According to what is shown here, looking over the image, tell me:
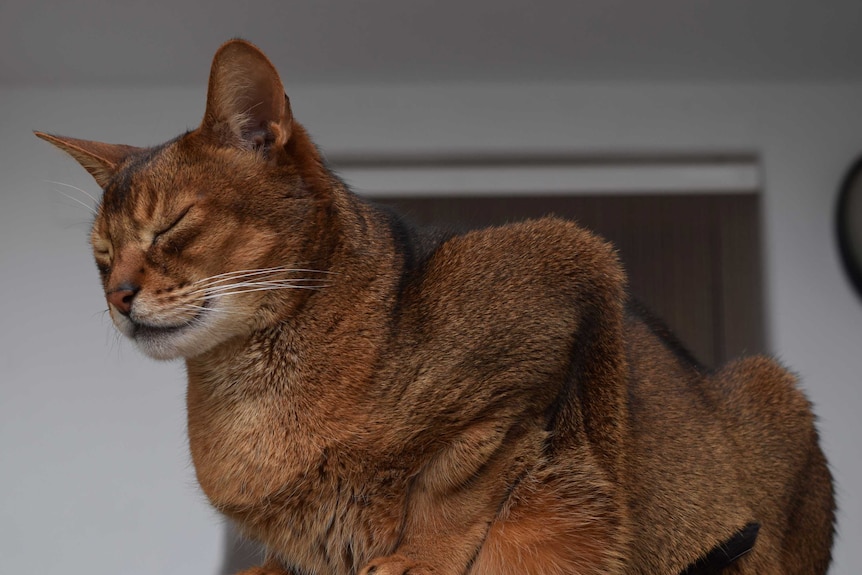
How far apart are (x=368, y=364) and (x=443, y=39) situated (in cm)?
212

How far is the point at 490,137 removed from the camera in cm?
316

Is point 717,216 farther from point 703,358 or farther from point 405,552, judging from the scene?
point 405,552

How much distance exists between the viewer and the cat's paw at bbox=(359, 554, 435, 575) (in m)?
0.90

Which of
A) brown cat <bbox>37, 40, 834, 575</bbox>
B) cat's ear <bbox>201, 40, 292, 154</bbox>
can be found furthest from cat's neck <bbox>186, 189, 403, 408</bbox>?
cat's ear <bbox>201, 40, 292, 154</bbox>

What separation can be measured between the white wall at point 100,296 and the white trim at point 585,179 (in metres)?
0.08

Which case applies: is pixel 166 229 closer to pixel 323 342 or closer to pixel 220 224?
pixel 220 224

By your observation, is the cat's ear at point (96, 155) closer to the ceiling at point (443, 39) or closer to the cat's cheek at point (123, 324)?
the cat's cheek at point (123, 324)

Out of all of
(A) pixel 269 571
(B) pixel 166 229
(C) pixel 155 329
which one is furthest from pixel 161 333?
(A) pixel 269 571

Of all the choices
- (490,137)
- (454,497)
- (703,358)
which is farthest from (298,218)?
(703,358)

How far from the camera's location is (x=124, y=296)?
36.5 inches

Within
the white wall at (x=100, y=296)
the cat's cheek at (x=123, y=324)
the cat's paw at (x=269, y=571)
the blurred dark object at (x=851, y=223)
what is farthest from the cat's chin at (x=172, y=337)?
the blurred dark object at (x=851, y=223)

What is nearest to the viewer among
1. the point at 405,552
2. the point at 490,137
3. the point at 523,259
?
the point at 405,552

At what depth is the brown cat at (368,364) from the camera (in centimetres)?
93

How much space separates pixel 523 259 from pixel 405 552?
0.35 m
